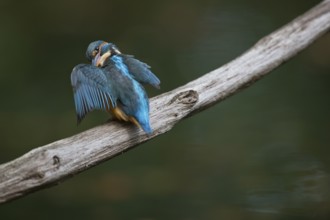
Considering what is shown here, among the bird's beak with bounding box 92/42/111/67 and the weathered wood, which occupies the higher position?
the bird's beak with bounding box 92/42/111/67

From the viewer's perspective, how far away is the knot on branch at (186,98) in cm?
281

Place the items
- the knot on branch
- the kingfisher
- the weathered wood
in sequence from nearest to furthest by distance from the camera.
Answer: the weathered wood → the kingfisher → the knot on branch

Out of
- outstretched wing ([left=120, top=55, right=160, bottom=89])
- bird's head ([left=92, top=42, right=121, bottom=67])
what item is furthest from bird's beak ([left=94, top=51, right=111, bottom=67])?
outstretched wing ([left=120, top=55, right=160, bottom=89])

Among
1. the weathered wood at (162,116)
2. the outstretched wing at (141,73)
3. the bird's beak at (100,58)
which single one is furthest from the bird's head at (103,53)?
the weathered wood at (162,116)

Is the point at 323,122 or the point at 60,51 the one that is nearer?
the point at 323,122

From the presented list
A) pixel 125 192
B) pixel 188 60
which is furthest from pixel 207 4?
pixel 125 192

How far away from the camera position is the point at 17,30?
643cm

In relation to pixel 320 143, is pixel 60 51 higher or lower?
higher

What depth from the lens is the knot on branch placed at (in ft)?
9.22

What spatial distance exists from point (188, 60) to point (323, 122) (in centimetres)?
138

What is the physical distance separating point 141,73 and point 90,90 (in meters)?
0.22

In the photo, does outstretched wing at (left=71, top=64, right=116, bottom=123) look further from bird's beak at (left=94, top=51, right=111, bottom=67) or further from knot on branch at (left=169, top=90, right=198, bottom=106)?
knot on branch at (left=169, top=90, right=198, bottom=106)

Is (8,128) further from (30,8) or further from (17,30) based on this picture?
(30,8)

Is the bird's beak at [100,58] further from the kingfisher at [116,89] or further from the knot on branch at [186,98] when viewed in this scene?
the knot on branch at [186,98]
